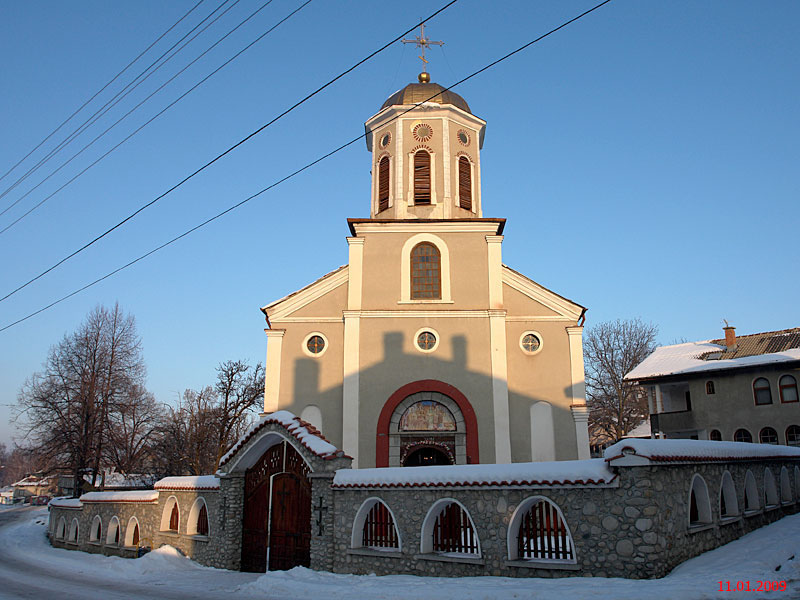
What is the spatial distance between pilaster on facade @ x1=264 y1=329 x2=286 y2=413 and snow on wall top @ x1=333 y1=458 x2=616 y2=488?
22.9ft

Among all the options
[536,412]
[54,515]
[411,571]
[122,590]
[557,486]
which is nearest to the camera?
[557,486]

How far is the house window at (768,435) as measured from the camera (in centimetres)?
2442

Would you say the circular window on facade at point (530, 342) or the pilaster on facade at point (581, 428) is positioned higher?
the circular window on facade at point (530, 342)

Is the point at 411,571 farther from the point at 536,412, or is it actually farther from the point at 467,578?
the point at 536,412

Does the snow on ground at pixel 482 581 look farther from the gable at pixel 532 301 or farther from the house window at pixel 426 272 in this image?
the house window at pixel 426 272

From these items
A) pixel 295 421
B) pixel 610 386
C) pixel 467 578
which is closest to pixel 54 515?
pixel 295 421

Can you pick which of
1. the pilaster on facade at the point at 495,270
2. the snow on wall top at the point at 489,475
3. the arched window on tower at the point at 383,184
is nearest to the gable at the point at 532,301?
the pilaster on facade at the point at 495,270

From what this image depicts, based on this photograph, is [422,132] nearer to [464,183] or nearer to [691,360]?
[464,183]

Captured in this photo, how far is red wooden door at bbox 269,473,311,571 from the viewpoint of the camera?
1238 cm

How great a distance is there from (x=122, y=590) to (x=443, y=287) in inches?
465

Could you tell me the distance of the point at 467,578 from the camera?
9641mm

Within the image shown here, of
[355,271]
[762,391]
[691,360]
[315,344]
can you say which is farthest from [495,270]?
[762,391]

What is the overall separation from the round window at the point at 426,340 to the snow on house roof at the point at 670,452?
8756 millimetres
